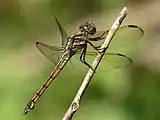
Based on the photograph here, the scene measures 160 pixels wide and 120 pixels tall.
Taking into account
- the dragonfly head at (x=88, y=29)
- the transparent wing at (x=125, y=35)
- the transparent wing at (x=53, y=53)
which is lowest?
the transparent wing at (x=53, y=53)

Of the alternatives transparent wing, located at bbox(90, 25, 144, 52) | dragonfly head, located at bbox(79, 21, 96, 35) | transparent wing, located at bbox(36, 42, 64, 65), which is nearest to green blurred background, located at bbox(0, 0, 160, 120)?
transparent wing, located at bbox(90, 25, 144, 52)

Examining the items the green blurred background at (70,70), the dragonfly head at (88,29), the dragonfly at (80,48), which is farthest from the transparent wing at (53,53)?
the green blurred background at (70,70)

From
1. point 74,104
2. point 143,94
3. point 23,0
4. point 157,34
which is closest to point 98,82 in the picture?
point 143,94

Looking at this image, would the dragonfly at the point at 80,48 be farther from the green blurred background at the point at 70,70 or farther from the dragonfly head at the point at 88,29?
the green blurred background at the point at 70,70

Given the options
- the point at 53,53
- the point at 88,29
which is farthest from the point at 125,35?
the point at 53,53

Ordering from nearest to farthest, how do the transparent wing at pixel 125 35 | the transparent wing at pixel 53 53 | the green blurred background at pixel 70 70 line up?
the transparent wing at pixel 125 35 < the transparent wing at pixel 53 53 < the green blurred background at pixel 70 70

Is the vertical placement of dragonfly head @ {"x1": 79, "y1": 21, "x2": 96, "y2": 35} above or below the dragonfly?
above

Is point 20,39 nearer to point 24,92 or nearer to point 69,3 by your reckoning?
point 69,3

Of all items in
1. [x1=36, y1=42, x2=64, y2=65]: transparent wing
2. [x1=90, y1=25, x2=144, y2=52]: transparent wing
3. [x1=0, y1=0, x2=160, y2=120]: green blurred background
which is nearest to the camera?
[x1=90, y1=25, x2=144, y2=52]: transparent wing

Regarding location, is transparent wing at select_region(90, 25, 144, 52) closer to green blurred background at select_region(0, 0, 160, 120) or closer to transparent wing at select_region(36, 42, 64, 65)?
transparent wing at select_region(36, 42, 64, 65)
